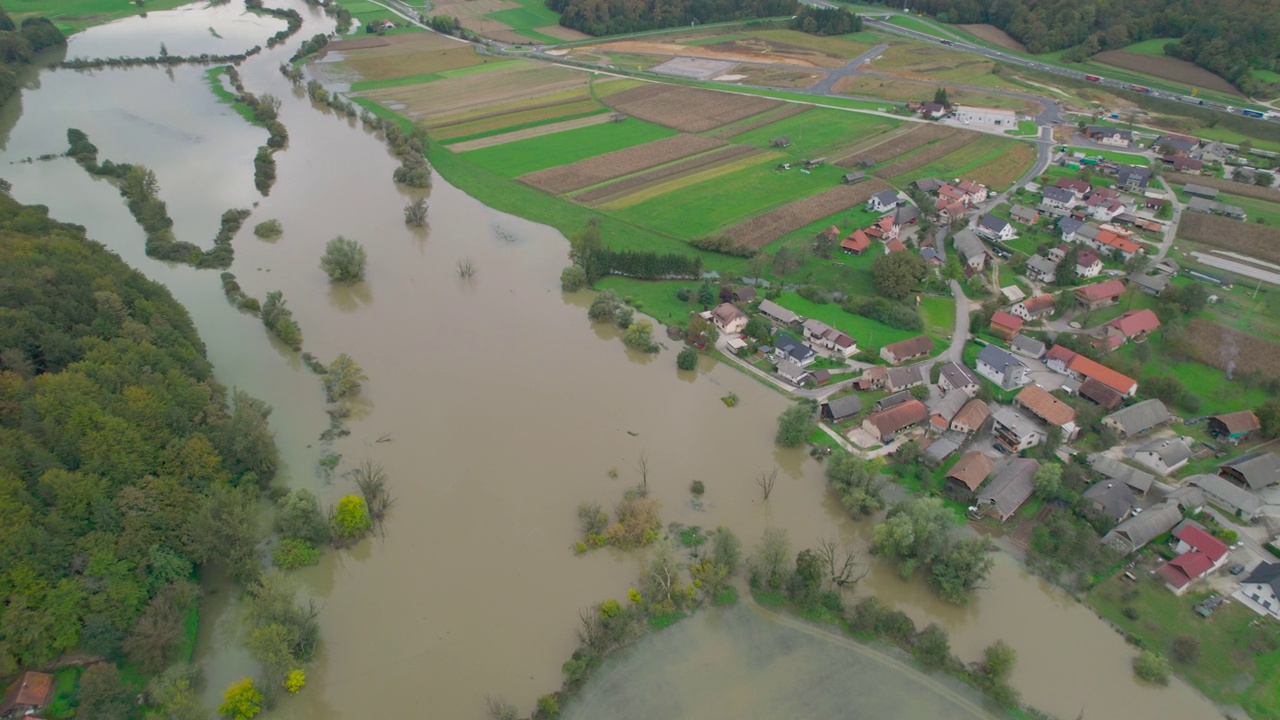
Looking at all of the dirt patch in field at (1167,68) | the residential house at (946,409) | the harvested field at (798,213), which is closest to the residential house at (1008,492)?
the residential house at (946,409)

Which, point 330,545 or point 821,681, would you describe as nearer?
point 821,681

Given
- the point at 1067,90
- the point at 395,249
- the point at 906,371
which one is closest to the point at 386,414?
the point at 395,249

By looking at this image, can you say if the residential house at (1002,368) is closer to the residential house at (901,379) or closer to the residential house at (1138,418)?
the residential house at (901,379)

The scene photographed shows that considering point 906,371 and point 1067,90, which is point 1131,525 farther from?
point 1067,90

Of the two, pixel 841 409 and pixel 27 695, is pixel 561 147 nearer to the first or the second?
pixel 841 409

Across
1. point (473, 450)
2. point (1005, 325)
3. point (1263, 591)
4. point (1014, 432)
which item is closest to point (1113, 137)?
point (1005, 325)

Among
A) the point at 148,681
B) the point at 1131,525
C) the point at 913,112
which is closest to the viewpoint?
the point at 148,681
